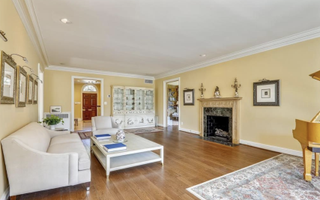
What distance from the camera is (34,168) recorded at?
6.15 feet

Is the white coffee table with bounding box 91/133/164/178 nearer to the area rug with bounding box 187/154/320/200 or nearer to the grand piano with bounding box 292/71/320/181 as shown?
the area rug with bounding box 187/154/320/200

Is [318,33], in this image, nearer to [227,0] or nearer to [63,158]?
[227,0]

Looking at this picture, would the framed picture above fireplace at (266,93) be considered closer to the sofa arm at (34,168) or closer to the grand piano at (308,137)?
the grand piano at (308,137)

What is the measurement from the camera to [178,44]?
13.0 feet

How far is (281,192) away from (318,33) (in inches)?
126

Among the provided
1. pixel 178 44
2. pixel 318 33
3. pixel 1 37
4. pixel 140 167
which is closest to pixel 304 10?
pixel 318 33

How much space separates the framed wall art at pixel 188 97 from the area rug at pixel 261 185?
352 centimetres

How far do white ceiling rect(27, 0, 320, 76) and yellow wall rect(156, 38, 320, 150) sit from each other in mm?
460

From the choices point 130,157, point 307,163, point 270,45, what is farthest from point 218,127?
point 130,157

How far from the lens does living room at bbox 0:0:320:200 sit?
87.4 inches

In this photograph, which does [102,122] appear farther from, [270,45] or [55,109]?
[270,45]

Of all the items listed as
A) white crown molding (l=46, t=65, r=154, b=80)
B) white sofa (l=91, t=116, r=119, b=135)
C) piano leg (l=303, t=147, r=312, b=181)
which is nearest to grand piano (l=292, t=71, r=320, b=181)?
piano leg (l=303, t=147, r=312, b=181)

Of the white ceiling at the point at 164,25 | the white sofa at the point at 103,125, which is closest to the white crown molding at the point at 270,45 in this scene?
the white ceiling at the point at 164,25

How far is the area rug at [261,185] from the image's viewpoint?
2.04 meters
